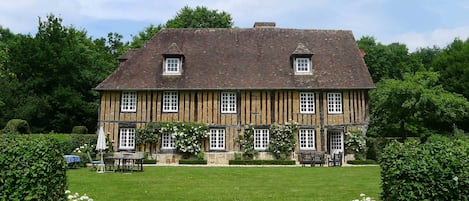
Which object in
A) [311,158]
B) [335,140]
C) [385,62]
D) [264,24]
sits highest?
[264,24]

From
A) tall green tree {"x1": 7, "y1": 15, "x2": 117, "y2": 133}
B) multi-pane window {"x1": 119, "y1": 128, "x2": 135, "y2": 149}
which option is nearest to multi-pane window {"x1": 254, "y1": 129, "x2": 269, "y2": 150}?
multi-pane window {"x1": 119, "y1": 128, "x2": 135, "y2": 149}

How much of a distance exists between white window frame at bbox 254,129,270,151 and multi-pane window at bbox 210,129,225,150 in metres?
1.67

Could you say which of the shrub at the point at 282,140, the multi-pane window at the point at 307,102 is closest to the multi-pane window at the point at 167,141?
the shrub at the point at 282,140

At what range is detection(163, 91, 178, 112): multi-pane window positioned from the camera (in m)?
20.5

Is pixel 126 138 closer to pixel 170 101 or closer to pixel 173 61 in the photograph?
pixel 170 101

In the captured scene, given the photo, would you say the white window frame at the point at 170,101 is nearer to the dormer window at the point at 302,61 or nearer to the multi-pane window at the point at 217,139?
the multi-pane window at the point at 217,139

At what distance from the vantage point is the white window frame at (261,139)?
20.3 meters

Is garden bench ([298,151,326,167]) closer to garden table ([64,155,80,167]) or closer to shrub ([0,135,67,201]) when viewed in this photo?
garden table ([64,155,80,167])

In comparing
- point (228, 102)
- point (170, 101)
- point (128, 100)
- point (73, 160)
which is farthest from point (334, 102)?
point (73, 160)

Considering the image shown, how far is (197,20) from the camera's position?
113ft

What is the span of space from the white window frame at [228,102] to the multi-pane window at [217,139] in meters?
1.04

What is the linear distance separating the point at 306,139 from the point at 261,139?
229cm

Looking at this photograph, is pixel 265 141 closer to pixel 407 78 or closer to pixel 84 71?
pixel 407 78

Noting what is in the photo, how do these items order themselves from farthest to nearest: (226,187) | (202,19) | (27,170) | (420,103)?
1. (202,19)
2. (420,103)
3. (226,187)
4. (27,170)
